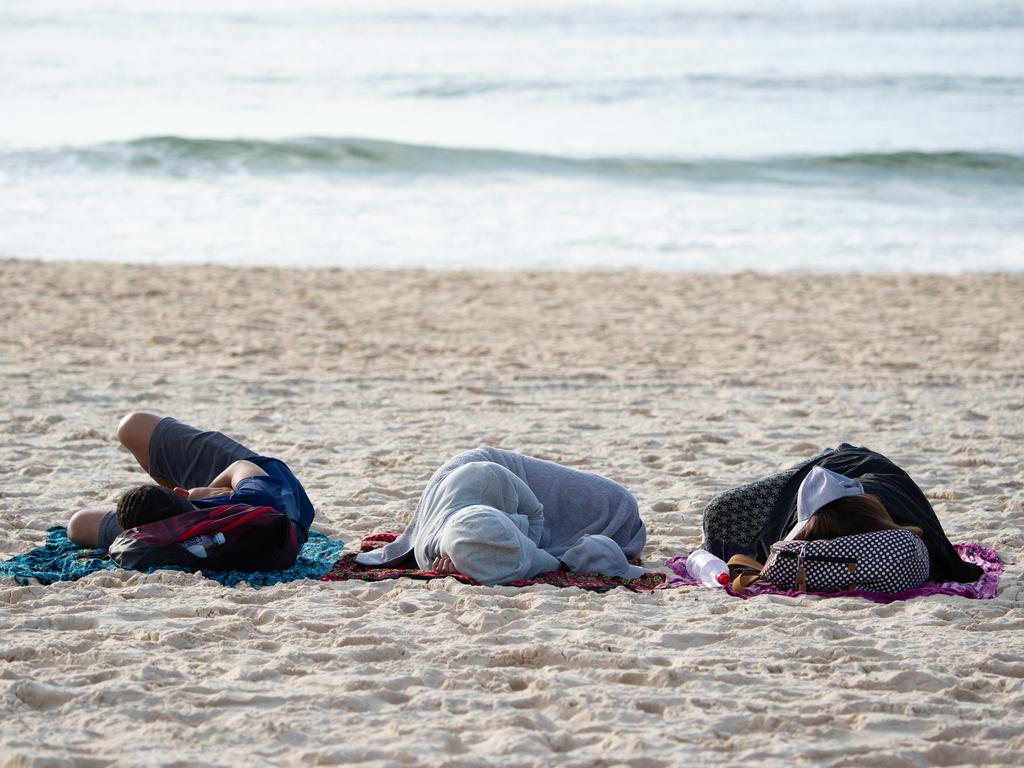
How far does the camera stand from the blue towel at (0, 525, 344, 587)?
4.00m

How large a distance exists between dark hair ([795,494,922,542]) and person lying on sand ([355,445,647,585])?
634 mm

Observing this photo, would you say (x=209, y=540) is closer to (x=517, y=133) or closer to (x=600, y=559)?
(x=600, y=559)

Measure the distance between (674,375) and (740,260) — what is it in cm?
636

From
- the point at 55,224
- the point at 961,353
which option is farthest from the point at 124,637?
the point at 55,224

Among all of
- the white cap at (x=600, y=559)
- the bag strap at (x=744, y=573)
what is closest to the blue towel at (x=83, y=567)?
the white cap at (x=600, y=559)

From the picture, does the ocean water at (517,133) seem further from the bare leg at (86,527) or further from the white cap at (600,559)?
the white cap at (600,559)

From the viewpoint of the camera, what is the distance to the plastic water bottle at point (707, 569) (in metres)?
4.05

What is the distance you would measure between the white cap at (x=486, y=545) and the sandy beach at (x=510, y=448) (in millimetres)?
99

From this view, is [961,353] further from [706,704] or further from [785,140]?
[785,140]

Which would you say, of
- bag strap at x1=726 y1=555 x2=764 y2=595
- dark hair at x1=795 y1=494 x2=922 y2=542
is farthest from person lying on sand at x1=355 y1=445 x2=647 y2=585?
dark hair at x1=795 y1=494 x2=922 y2=542

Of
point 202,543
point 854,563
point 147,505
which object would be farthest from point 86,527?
point 854,563

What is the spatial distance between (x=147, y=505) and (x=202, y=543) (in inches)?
8.9

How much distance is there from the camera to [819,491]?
13.0 ft

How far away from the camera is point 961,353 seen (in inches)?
339
